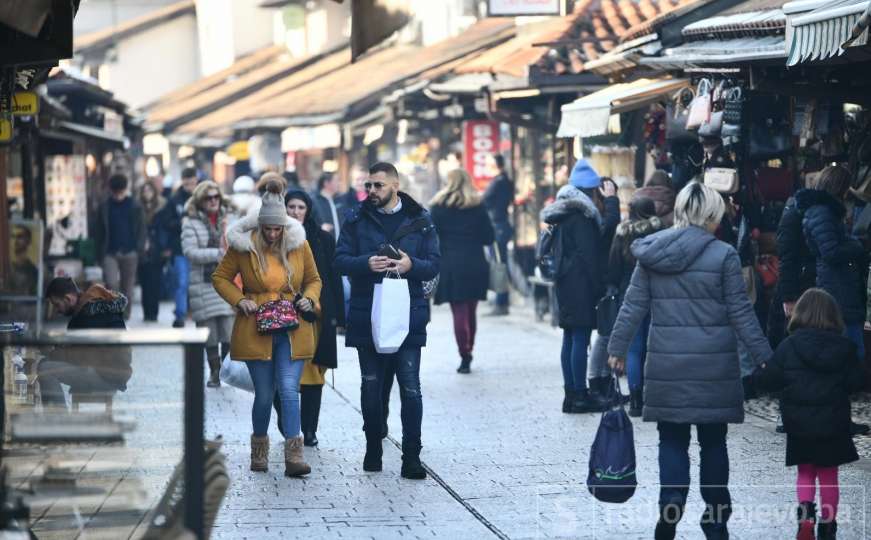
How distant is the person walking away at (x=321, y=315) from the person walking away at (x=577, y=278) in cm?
217

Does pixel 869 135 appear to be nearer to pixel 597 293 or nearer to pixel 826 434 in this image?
pixel 597 293

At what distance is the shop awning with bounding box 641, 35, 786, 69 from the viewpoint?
12.1 metres

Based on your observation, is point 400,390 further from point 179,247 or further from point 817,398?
point 179,247

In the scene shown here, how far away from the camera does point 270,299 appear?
33.8ft

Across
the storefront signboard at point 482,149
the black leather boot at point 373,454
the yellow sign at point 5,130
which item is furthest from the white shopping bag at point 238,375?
the storefront signboard at point 482,149

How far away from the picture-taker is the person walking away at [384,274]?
10.3 meters

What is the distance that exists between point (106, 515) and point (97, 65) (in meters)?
53.1

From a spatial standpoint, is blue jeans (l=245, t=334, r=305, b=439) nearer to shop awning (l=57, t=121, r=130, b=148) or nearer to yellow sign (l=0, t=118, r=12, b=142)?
yellow sign (l=0, t=118, r=12, b=142)

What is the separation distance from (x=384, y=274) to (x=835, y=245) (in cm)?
316

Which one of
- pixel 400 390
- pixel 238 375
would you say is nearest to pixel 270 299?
pixel 400 390

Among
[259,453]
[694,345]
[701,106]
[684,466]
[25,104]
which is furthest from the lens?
[25,104]

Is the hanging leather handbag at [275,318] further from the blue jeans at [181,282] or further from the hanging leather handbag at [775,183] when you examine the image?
the blue jeans at [181,282]

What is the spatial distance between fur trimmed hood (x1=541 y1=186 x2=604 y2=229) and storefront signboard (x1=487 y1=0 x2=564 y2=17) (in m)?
4.14

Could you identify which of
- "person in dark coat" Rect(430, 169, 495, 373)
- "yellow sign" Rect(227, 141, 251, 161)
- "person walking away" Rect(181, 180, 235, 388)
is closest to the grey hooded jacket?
"person walking away" Rect(181, 180, 235, 388)
